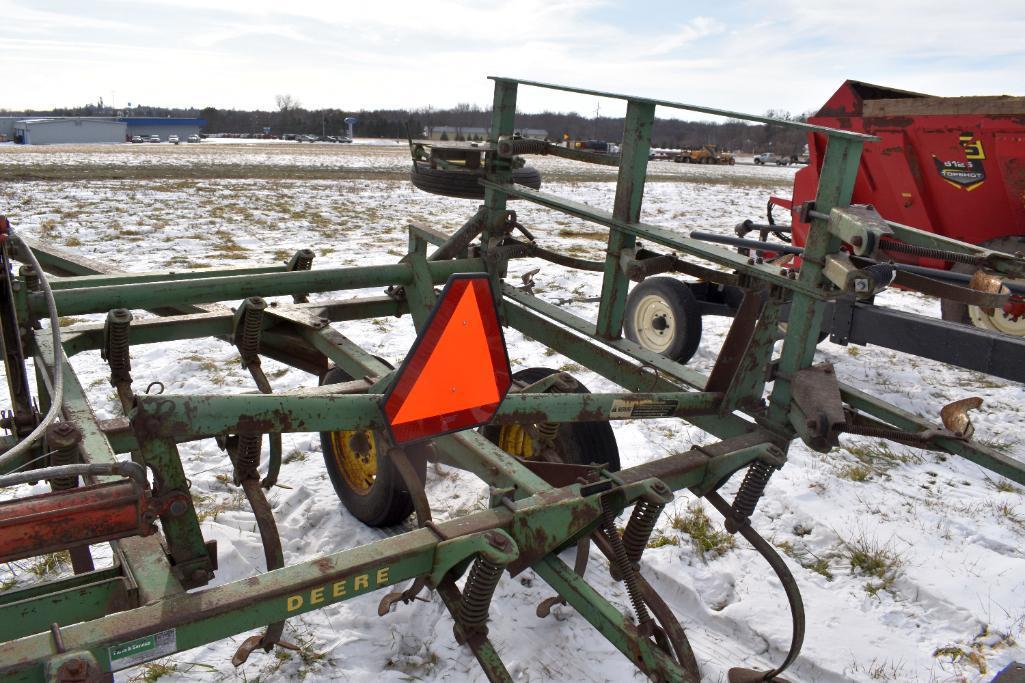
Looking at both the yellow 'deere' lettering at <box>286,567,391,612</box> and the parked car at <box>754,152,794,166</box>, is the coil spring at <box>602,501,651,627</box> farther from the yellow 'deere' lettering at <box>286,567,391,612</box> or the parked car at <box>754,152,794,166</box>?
the parked car at <box>754,152,794,166</box>

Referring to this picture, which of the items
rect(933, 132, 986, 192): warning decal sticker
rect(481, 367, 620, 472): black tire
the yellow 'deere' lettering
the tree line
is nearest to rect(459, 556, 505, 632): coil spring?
the yellow 'deere' lettering

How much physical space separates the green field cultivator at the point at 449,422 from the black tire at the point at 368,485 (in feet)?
0.04

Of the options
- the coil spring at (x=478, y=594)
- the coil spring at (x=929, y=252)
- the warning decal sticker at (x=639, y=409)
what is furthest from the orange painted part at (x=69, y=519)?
the coil spring at (x=929, y=252)

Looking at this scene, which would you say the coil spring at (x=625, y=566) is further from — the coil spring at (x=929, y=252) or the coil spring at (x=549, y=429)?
Result: the coil spring at (x=929, y=252)

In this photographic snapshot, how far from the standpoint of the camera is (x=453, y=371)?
204 cm

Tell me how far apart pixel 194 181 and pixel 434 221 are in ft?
33.5

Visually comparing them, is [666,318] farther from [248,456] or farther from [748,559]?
[248,456]

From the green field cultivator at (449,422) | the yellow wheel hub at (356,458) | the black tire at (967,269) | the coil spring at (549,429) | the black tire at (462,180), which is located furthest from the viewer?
the black tire at (967,269)

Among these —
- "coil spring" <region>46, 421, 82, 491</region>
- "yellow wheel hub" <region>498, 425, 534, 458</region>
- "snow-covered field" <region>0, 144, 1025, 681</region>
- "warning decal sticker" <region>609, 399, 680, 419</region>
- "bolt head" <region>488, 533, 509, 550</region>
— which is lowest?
"snow-covered field" <region>0, 144, 1025, 681</region>

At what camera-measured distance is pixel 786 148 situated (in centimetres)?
6234

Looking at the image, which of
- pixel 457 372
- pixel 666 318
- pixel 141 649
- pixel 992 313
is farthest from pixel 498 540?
pixel 992 313

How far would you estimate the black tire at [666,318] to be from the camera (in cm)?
555

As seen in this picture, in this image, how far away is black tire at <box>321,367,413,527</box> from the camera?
328 centimetres

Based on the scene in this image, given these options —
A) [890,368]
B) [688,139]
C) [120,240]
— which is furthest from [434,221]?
[688,139]
